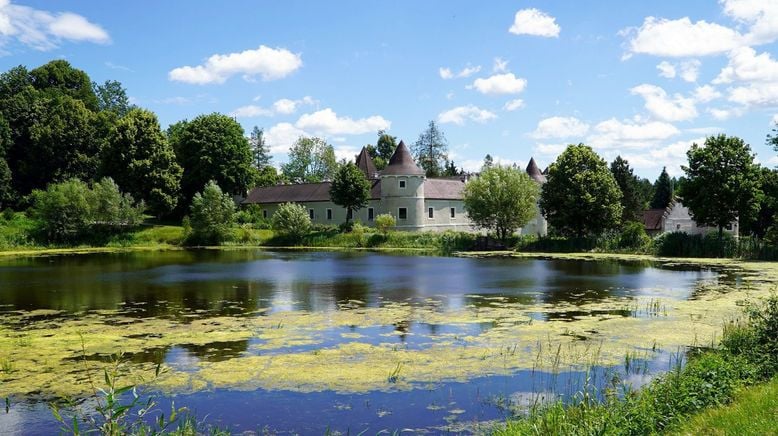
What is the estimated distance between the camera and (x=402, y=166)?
6312 centimetres

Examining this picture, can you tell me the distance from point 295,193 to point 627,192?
36.5m

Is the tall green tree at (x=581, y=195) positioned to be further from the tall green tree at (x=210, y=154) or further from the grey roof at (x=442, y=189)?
the tall green tree at (x=210, y=154)

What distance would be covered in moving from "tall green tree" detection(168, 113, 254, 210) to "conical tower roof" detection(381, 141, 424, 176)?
55.7 feet

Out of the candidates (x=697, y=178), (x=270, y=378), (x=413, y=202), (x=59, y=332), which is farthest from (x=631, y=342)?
(x=413, y=202)

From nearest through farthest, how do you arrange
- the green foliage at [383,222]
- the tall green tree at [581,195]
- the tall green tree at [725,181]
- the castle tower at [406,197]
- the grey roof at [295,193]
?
the tall green tree at [725,181]
the tall green tree at [581,195]
the green foliage at [383,222]
the castle tower at [406,197]
the grey roof at [295,193]

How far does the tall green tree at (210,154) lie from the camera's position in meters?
65.2

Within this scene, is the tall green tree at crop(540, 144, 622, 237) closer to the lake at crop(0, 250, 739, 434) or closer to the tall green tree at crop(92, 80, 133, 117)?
the lake at crop(0, 250, 739, 434)

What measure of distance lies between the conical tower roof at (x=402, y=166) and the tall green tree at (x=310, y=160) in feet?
116

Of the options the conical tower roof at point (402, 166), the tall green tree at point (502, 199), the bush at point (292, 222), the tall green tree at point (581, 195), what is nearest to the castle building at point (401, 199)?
the conical tower roof at point (402, 166)

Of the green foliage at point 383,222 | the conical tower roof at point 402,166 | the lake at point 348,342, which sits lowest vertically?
the lake at point 348,342

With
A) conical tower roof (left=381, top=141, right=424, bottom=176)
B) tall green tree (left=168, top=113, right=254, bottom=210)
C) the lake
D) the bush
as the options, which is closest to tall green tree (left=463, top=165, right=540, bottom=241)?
conical tower roof (left=381, top=141, right=424, bottom=176)

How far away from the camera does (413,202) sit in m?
62.4

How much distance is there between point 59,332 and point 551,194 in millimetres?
39302

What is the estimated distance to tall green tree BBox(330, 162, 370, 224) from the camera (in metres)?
59.6
